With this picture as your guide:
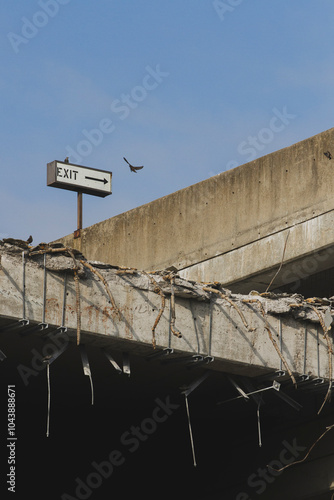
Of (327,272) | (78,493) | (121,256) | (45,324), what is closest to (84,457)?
(78,493)

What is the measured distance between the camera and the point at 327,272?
42.9 feet

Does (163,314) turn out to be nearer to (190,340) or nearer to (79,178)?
(190,340)

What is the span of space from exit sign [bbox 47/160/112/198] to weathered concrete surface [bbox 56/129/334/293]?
74 cm

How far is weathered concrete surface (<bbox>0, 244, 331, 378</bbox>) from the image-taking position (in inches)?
356

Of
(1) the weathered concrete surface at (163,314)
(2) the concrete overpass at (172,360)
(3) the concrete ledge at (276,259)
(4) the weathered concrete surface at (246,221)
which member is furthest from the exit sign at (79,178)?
(1) the weathered concrete surface at (163,314)

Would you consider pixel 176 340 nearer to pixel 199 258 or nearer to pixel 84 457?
pixel 199 258

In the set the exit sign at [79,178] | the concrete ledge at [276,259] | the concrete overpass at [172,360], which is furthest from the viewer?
the exit sign at [79,178]

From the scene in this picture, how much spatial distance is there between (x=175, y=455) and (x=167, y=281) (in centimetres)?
586

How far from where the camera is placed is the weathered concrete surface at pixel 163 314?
9055 millimetres

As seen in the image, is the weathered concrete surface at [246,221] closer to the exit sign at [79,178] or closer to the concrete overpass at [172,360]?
the exit sign at [79,178]

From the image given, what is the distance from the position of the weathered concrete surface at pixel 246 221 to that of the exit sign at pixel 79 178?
744 mm

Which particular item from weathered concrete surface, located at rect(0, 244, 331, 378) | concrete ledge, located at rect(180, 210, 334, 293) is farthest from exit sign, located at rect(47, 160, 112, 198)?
weathered concrete surface, located at rect(0, 244, 331, 378)

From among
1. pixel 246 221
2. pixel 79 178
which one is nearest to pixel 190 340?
pixel 246 221

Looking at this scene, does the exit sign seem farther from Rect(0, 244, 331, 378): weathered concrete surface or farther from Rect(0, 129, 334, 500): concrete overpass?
Rect(0, 244, 331, 378): weathered concrete surface
